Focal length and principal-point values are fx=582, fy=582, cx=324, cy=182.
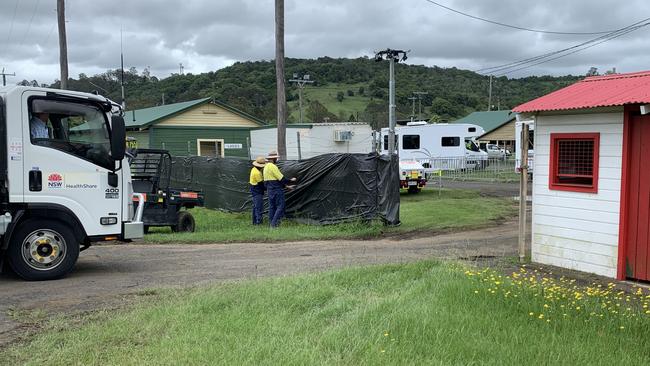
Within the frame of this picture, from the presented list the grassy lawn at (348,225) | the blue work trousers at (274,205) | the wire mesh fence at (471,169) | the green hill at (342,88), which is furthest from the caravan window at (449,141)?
the green hill at (342,88)

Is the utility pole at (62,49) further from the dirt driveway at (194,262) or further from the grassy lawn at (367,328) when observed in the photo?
the grassy lawn at (367,328)

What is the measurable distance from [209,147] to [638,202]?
95.7ft

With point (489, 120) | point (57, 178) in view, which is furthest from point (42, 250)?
point (489, 120)

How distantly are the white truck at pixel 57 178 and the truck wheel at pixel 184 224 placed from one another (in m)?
5.84

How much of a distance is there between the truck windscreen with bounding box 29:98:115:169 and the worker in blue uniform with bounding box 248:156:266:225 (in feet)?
21.8

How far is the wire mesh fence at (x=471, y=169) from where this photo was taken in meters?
30.1

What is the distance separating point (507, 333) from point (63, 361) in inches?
143

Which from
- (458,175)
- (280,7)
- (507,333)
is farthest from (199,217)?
(458,175)

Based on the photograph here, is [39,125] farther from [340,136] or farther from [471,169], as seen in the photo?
[340,136]

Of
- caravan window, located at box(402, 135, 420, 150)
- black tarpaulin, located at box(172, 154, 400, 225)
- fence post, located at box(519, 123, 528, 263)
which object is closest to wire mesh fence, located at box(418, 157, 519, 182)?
caravan window, located at box(402, 135, 420, 150)

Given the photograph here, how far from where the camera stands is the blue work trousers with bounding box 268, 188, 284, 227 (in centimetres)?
1444

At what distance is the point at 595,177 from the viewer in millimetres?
8484

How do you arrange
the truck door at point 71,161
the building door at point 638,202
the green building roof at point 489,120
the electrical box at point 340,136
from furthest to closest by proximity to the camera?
the green building roof at point 489,120 → the electrical box at point 340,136 → the building door at point 638,202 → the truck door at point 71,161

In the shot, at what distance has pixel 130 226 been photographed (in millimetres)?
8477
